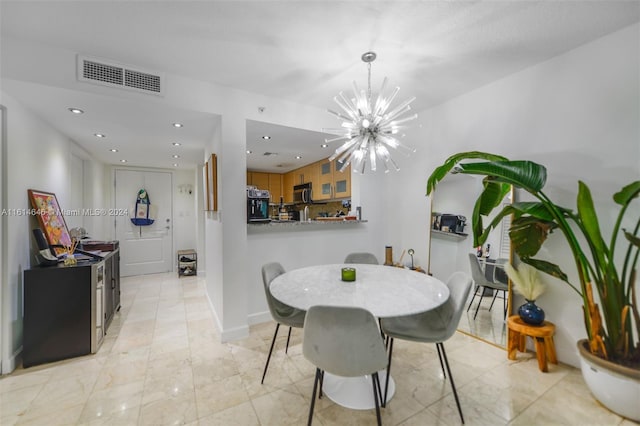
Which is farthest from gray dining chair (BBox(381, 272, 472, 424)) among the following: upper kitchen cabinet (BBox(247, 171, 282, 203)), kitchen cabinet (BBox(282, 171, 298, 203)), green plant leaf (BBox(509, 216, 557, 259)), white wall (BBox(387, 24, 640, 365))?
upper kitchen cabinet (BBox(247, 171, 282, 203))

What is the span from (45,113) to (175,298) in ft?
8.75

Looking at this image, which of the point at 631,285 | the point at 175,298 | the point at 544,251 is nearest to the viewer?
the point at 631,285

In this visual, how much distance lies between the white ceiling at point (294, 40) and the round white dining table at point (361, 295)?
179cm

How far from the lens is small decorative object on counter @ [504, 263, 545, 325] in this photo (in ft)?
7.19

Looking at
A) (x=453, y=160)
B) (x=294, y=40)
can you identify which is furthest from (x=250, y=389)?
(x=294, y=40)

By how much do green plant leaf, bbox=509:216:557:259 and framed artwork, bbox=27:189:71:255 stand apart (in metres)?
4.16

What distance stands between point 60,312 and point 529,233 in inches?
156

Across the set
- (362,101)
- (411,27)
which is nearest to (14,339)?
(362,101)

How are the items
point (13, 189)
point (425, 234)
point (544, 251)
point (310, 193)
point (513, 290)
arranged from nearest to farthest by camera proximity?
point (13, 189), point (544, 251), point (513, 290), point (425, 234), point (310, 193)

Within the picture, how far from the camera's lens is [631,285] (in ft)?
5.53

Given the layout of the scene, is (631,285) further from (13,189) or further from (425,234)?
(13,189)

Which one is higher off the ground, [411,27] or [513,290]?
[411,27]

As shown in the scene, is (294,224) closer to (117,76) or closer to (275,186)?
(117,76)

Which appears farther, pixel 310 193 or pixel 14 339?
pixel 310 193
